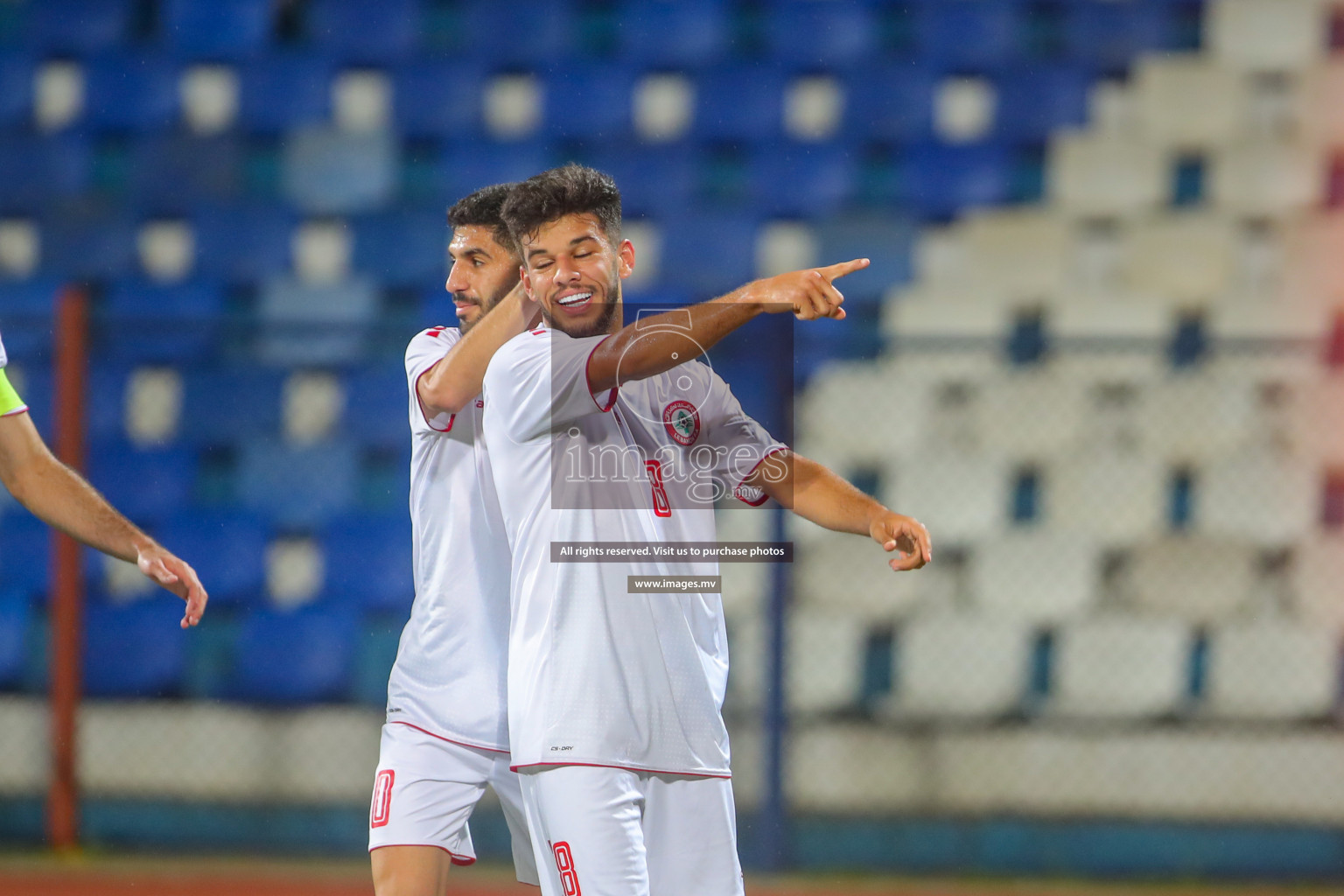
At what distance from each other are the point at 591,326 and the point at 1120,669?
3.41 meters

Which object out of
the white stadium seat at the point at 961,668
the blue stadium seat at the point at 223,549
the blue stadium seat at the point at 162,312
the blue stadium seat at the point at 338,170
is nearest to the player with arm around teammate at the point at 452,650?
the white stadium seat at the point at 961,668

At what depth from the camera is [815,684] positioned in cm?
499

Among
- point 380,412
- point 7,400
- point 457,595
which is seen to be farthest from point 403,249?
point 457,595

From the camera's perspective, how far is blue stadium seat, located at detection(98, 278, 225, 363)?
551 centimetres

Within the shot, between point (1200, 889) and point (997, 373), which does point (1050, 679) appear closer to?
point (1200, 889)

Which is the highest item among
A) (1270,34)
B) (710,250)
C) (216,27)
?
(216,27)

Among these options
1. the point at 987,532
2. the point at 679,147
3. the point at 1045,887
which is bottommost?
the point at 1045,887

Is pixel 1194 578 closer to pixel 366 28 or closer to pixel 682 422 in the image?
pixel 682 422

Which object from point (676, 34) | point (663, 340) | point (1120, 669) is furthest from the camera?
point (676, 34)

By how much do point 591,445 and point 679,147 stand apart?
13.3ft

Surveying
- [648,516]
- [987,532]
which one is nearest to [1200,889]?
[987,532]

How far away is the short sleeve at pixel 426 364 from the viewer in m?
2.51

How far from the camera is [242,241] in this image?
5.86 meters

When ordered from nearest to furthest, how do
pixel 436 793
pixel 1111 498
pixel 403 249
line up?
pixel 436 793, pixel 1111 498, pixel 403 249
